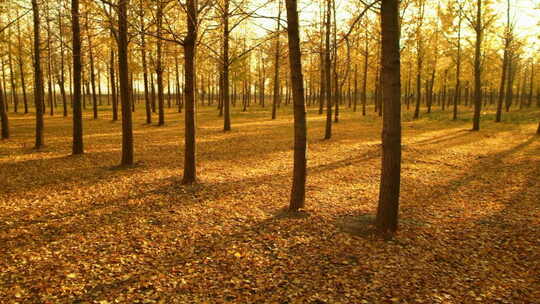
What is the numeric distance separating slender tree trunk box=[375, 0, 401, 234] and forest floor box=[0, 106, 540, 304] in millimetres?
908

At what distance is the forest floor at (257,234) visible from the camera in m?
4.22

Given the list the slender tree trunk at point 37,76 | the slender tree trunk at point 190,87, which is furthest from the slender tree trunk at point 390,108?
the slender tree trunk at point 37,76

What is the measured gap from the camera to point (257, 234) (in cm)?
606

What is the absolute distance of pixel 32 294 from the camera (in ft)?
13.0

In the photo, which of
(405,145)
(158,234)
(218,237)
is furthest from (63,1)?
(405,145)

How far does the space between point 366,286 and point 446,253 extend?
2059mm

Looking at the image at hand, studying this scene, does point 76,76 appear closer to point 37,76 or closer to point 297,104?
point 37,76

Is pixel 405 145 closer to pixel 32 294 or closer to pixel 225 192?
pixel 225 192

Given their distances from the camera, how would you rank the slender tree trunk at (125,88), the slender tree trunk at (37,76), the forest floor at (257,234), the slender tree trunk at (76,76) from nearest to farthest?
the forest floor at (257,234) < the slender tree trunk at (125,88) < the slender tree trunk at (76,76) < the slender tree trunk at (37,76)

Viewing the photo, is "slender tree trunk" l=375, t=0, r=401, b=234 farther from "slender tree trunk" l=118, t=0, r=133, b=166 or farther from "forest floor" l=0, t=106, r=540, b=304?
"slender tree trunk" l=118, t=0, r=133, b=166

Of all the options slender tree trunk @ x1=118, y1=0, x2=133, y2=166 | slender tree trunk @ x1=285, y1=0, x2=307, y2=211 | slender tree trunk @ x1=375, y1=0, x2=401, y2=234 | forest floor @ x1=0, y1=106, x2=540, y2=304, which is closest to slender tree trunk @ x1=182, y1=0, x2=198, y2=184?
forest floor @ x1=0, y1=106, x2=540, y2=304

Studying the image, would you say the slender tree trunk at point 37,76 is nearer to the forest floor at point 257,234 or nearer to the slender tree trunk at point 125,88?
the forest floor at point 257,234

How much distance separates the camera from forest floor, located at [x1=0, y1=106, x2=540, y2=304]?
422 cm

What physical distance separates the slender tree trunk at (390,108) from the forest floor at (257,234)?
908 mm
